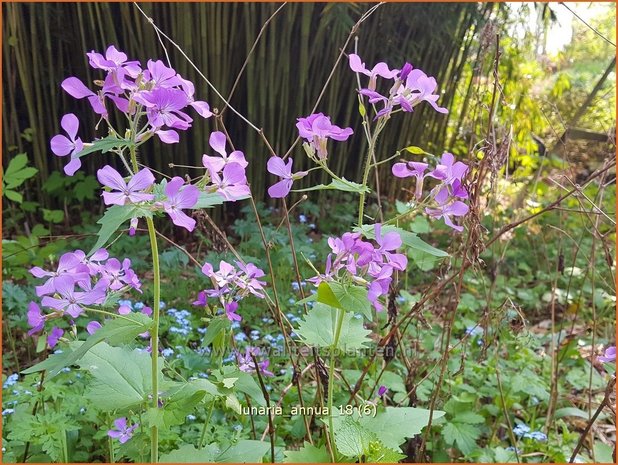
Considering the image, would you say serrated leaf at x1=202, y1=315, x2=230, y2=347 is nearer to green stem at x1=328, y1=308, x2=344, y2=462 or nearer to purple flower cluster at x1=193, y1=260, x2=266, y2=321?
purple flower cluster at x1=193, y1=260, x2=266, y2=321

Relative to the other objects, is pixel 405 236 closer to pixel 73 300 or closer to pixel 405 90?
pixel 405 90

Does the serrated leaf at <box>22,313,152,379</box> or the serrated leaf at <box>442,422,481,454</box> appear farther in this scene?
the serrated leaf at <box>442,422,481,454</box>

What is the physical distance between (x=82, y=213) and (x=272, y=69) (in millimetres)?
947

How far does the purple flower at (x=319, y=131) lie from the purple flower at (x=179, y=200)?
0.14 metres

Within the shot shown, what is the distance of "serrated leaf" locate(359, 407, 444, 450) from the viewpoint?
28.4 inches

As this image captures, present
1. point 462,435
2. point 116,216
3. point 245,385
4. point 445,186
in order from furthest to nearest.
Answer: point 462,435 → point 245,385 → point 445,186 → point 116,216

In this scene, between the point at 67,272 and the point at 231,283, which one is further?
the point at 231,283

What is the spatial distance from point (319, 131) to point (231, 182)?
0.11 metres

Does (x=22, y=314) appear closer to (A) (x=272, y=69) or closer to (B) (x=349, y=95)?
(A) (x=272, y=69)

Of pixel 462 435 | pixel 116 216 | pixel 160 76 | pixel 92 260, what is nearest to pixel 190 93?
pixel 160 76

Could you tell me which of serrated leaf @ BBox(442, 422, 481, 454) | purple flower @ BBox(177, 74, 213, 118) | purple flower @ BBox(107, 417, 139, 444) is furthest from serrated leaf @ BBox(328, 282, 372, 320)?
serrated leaf @ BBox(442, 422, 481, 454)

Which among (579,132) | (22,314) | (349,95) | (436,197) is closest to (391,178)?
(349,95)

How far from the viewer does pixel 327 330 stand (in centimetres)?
73

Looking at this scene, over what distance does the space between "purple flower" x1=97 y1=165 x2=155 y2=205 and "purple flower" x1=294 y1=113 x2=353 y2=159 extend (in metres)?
0.17
